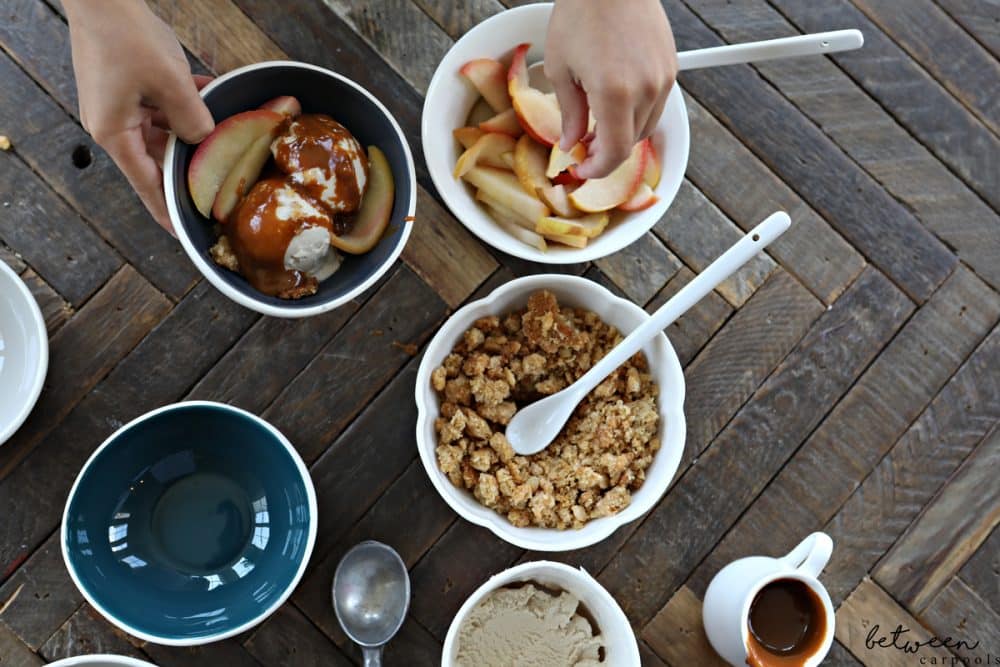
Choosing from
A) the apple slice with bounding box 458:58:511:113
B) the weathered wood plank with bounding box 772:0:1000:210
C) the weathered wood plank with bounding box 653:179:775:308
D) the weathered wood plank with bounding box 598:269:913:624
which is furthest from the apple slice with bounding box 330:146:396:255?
the weathered wood plank with bounding box 772:0:1000:210

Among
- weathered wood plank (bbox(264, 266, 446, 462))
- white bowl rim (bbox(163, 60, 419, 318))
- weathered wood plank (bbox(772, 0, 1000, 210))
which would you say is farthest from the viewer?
weathered wood plank (bbox(772, 0, 1000, 210))

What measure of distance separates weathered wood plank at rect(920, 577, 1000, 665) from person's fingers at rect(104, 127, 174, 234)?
100 cm

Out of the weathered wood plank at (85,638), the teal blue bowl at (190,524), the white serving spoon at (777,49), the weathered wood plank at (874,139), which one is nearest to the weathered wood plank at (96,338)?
the teal blue bowl at (190,524)

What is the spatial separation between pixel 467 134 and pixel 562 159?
113 millimetres

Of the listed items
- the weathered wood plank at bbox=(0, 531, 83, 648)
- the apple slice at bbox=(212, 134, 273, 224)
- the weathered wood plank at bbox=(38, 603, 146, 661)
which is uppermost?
the apple slice at bbox=(212, 134, 273, 224)

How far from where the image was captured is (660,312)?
33.8 inches

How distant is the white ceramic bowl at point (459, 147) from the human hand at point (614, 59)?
8.1 inches

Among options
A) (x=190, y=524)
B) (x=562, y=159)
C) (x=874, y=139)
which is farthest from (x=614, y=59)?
(x=190, y=524)

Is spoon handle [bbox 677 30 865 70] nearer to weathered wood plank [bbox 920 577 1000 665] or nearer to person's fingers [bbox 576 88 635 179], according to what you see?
person's fingers [bbox 576 88 635 179]

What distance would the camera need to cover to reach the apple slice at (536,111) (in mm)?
892

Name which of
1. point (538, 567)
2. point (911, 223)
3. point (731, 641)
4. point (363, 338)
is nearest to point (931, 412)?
point (911, 223)

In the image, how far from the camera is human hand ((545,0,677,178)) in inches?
25.9

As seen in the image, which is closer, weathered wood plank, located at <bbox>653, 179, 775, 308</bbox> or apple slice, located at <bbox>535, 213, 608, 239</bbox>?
apple slice, located at <bbox>535, 213, 608, 239</bbox>

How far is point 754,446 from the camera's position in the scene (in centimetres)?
104
